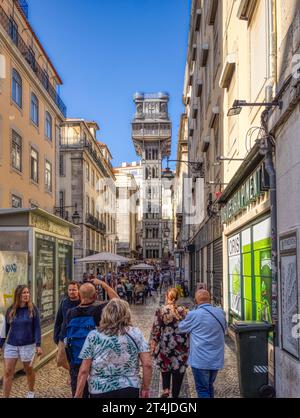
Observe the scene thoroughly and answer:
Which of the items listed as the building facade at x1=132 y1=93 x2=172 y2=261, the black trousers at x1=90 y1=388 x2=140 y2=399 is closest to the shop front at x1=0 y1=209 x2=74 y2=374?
the black trousers at x1=90 y1=388 x2=140 y2=399

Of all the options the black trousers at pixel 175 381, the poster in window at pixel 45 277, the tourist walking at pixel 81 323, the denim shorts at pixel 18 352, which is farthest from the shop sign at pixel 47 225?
the tourist walking at pixel 81 323

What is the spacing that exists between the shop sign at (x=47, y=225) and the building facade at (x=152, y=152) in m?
108

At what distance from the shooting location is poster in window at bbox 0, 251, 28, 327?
9562mm

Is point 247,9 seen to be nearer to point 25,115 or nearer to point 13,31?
point 13,31

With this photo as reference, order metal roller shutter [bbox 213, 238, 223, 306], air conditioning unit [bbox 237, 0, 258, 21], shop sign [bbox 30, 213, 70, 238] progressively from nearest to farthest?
shop sign [bbox 30, 213, 70, 238] → air conditioning unit [bbox 237, 0, 258, 21] → metal roller shutter [bbox 213, 238, 223, 306]

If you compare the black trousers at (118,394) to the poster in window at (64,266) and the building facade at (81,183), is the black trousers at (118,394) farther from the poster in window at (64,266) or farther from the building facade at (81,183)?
the building facade at (81,183)

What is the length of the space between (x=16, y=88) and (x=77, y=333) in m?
20.9

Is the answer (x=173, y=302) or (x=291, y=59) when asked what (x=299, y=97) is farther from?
(x=173, y=302)

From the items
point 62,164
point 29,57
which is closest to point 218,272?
point 29,57

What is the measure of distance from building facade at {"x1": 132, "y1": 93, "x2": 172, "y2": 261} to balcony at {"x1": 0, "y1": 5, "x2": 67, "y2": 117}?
88.5 m

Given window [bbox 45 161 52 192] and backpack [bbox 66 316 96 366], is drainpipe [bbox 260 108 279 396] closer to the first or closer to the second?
backpack [bbox 66 316 96 366]

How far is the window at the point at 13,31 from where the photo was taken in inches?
961
